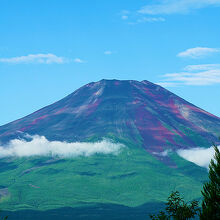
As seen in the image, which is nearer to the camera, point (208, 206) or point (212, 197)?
point (208, 206)

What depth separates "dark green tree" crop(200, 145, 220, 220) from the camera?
32.8 meters

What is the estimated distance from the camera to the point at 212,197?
33.8 metres

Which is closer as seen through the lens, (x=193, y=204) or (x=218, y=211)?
(x=218, y=211)

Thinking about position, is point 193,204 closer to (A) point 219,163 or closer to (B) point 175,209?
(B) point 175,209

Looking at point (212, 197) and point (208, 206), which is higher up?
point (212, 197)

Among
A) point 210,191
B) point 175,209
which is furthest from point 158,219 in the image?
point 210,191

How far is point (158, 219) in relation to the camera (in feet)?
114

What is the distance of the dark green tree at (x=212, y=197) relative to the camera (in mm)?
32844

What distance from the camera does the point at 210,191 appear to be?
34125 mm

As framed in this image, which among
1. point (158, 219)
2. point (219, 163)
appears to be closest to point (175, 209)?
point (158, 219)

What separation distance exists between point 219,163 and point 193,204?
12.7 feet

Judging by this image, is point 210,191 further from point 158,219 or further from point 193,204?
point 158,219

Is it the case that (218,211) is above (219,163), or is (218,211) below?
below

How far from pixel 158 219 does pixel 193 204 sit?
3010 mm
